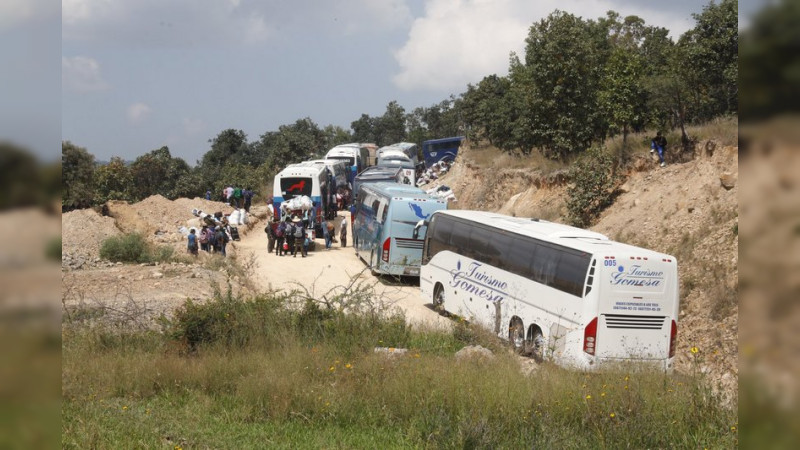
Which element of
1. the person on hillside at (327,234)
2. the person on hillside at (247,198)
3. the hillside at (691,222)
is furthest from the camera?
the person on hillside at (247,198)

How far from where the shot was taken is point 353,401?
7984 millimetres

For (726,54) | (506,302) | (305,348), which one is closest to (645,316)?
(506,302)

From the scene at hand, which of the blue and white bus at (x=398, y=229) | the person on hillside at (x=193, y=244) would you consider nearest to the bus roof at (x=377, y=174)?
the blue and white bus at (x=398, y=229)

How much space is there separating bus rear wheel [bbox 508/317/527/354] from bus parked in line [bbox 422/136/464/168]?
3995 cm

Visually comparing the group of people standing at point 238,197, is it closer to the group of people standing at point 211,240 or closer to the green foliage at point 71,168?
the group of people standing at point 211,240

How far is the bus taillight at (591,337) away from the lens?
1214 cm

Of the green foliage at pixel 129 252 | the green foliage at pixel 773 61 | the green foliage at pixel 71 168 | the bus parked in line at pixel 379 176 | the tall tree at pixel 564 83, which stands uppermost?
the tall tree at pixel 564 83

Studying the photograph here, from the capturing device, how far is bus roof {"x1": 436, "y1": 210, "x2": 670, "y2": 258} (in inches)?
508

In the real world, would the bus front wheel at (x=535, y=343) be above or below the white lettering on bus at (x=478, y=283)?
below

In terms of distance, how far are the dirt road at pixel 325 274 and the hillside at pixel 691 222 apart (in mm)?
6079

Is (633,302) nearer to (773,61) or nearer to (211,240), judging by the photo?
(773,61)

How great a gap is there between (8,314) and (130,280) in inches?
680

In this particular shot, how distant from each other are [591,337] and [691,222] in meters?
9.37

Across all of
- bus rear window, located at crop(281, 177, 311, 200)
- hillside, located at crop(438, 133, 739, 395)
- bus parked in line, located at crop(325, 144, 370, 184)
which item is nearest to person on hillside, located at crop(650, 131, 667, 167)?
hillside, located at crop(438, 133, 739, 395)
